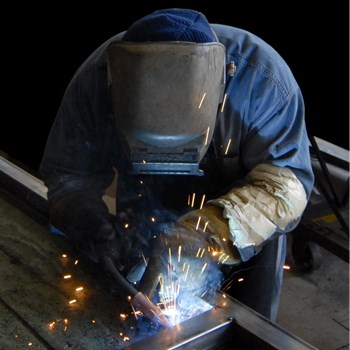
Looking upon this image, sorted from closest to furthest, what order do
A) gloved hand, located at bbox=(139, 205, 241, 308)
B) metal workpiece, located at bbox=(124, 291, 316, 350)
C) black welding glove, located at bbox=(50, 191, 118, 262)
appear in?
metal workpiece, located at bbox=(124, 291, 316, 350), gloved hand, located at bbox=(139, 205, 241, 308), black welding glove, located at bbox=(50, 191, 118, 262)

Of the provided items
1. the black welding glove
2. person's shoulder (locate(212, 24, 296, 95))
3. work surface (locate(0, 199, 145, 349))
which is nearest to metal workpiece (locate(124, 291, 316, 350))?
work surface (locate(0, 199, 145, 349))

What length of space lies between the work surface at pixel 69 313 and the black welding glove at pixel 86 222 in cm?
6

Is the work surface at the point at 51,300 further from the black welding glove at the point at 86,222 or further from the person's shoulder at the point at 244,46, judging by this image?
the person's shoulder at the point at 244,46

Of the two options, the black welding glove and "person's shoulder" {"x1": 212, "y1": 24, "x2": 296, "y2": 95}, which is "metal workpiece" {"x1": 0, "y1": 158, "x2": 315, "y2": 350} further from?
"person's shoulder" {"x1": 212, "y1": 24, "x2": 296, "y2": 95}

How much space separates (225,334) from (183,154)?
1.58ft

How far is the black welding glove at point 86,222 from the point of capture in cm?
171

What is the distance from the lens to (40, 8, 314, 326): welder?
148 cm

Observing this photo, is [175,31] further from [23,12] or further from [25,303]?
[23,12]

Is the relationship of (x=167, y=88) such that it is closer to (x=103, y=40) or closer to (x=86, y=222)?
(x=86, y=222)

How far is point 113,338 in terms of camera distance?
146 cm

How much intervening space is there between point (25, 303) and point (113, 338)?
0.97 ft

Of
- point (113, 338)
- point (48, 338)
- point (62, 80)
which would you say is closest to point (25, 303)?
point (48, 338)

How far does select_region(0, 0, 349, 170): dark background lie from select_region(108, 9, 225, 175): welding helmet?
1.89m

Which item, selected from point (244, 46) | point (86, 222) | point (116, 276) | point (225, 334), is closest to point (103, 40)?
point (244, 46)
